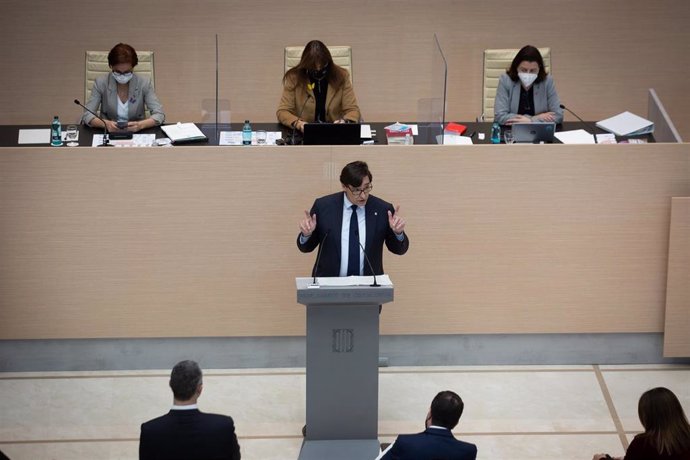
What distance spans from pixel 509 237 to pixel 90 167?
2.43 metres

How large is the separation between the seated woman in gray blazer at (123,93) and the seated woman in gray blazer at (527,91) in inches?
90.8

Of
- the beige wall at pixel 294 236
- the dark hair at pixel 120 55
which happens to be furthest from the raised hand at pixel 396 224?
the dark hair at pixel 120 55

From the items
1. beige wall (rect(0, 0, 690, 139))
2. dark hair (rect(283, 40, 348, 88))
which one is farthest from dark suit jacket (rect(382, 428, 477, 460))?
beige wall (rect(0, 0, 690, 139))

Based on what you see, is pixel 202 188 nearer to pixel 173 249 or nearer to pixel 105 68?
pixel 173 249

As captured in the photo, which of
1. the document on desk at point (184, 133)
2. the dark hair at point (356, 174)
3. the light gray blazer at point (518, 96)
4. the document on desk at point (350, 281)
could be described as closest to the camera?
the document on desk at point (350, 281)

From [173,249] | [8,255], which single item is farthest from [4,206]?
[173,249]

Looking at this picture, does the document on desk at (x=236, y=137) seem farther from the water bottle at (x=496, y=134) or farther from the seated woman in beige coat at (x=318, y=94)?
the water bottle at (x=496, y=134)

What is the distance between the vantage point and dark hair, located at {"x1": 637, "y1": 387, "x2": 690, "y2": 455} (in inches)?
162

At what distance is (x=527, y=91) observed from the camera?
7.69 meters

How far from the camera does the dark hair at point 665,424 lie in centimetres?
412

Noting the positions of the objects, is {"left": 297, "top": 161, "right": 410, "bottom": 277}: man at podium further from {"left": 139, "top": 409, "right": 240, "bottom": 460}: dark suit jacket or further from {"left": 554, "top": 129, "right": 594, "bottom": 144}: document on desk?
{"left": 139, "top": 409, "right": 240, "bottom": 460}: dark suit jacket

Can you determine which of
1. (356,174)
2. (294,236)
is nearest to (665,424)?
(356,174)

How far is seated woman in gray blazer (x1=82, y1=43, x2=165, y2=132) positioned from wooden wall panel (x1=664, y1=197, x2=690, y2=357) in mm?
3320

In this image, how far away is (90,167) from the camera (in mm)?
6387
